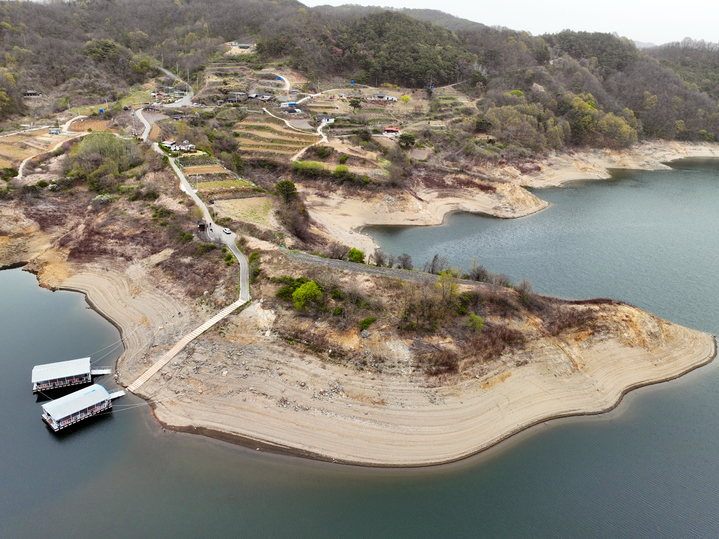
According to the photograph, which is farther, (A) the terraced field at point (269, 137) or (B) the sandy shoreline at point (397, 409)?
(A) the terraced field at point (269, 137)

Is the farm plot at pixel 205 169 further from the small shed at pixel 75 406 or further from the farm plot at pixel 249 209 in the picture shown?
the small shed at pixel 75 406

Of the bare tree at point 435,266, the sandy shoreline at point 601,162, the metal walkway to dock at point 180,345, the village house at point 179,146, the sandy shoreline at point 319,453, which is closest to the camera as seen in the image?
the sandy shoreline at point 319,453

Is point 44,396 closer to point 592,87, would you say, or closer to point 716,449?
point 716,449

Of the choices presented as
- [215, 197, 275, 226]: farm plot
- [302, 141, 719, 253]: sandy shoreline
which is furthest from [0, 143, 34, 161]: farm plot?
[302, 141, 719, 253]: sandy shoreline

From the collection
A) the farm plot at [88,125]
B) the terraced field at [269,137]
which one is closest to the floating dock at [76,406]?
the terraced field at [269,137]

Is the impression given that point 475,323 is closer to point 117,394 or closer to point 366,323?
point 366,323

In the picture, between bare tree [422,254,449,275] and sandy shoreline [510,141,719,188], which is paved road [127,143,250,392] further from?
sandy shoreline [510,141,719,188]

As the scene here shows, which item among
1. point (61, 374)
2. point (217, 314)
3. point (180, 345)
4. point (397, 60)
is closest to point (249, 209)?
point (217, 314)
